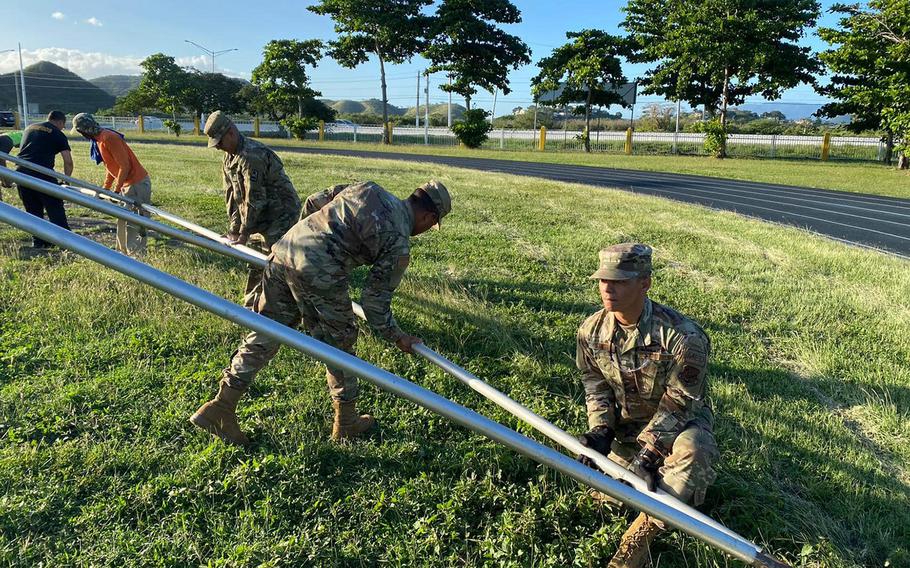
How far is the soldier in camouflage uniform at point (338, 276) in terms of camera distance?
3100 mm

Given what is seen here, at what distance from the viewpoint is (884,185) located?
18609mm

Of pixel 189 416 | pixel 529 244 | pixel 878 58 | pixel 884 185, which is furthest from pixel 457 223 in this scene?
pixel 878 58

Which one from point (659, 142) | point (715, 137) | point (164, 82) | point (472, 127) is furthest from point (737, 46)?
point (164, 82)

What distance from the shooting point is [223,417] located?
3.39 m

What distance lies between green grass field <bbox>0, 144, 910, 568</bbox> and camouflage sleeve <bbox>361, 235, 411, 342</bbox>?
2.75ft

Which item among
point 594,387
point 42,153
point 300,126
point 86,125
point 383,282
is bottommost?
point 594,387

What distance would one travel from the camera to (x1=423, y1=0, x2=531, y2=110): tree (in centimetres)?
3719

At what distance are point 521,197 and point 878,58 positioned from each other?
19.2 m

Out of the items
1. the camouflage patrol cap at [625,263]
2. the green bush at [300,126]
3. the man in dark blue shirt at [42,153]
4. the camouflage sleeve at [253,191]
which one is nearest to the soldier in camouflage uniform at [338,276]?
the camouflage patrol cap at [625,263]

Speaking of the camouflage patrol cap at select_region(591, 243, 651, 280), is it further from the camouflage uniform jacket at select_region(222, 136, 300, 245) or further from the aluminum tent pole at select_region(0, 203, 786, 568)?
the camouflage uniform jacket at select_region(222, 136, 300, 245)

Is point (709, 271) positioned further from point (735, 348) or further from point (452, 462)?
point (452, 462)

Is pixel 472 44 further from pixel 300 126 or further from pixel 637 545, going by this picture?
pixel 637 545

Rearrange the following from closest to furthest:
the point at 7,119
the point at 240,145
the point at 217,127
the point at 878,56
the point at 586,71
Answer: the point at 217,127 → the point at 240,145 → the point at 878,56 → the point at 586,71 → the point at 7,119

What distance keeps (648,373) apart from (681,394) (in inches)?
8.2
